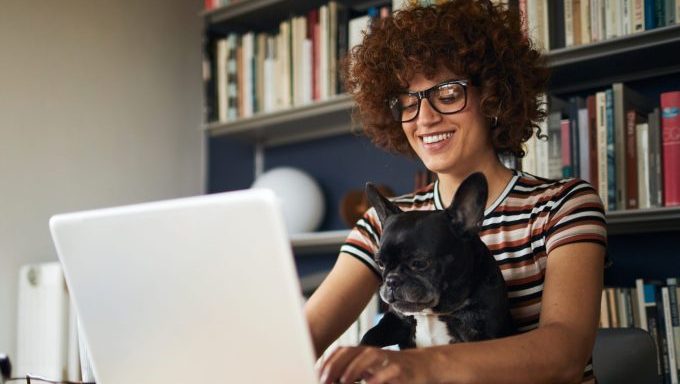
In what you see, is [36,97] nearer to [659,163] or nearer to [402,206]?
[402,206]

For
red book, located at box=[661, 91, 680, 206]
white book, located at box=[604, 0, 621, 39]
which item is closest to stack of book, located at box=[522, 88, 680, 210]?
red book, located at box=[661, 91, 680, 206]

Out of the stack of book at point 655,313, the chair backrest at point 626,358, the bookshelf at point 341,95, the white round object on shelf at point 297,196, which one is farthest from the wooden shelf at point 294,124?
the chair backrest at point 626,358

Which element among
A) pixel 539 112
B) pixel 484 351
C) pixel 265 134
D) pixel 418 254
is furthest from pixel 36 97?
pixel 484 351

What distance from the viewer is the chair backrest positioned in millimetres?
1254

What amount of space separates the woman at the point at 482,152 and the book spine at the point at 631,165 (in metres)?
0.46

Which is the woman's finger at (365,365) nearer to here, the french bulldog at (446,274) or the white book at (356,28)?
the french bulldog at (446,274)

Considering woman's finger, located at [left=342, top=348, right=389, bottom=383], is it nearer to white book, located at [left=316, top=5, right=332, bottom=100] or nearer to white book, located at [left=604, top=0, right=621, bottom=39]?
white book, located at [left=604, top=0, right=621, bottom=39]

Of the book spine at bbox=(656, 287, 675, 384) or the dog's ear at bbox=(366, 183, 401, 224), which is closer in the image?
the dog's ear at bbox=(366, 183, 401, 224)

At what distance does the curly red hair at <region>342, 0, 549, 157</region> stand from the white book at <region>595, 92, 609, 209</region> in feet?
1.54

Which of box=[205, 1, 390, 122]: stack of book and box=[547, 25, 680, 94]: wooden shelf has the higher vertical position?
box=[205, 1, 390, 122]: stack of book

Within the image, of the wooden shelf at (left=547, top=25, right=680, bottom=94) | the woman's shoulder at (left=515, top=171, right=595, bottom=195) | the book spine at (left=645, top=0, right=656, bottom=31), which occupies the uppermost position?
the book spine at (left=645, top=0, right=656, bottom=31)

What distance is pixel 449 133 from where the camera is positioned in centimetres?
124

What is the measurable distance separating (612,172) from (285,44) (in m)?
1.10

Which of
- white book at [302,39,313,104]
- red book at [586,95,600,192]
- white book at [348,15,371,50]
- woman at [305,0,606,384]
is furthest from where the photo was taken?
white book at [302,39,313,104]
